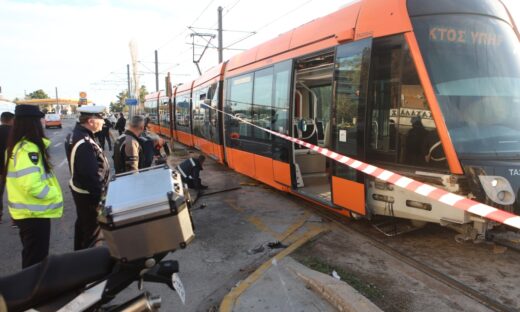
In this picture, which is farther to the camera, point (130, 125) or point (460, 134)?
point (130, 125)

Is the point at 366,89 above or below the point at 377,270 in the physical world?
above

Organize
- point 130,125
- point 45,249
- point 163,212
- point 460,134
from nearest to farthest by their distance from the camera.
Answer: point 163,212
point 45,249
point 460,134
point 130,125

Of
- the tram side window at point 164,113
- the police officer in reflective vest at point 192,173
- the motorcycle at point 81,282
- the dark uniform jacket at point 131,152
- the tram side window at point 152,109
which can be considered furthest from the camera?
the tram side window at point 152,109

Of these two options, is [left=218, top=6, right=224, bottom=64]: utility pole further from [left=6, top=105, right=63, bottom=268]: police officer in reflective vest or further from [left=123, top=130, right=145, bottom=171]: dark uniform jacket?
[left=6, top=105, right=63, bottom=268]: police officer in reflective vest

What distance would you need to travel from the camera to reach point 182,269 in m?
4.59

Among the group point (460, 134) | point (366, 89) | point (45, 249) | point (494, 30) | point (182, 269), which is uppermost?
point (494, 30)

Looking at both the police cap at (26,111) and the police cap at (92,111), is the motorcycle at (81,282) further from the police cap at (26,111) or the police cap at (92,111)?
the police cap at (92,111)

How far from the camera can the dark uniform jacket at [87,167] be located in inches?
152

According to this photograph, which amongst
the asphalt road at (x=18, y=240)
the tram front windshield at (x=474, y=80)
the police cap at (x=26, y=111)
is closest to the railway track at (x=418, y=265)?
the tram front windshield at (x=474, y=80)

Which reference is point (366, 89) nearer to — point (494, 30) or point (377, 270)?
point (494, 30)

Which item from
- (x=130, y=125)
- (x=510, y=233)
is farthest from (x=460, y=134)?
(x=130, y=125)

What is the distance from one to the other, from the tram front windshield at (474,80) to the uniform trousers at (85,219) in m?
3.94

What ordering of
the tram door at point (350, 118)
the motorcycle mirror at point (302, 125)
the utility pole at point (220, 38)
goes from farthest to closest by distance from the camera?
the utility pole at point (220, 38) → the motorcycle mirror at point (302, 125) → the tram door at point (350, 118)

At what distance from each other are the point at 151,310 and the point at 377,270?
2.79 metres
